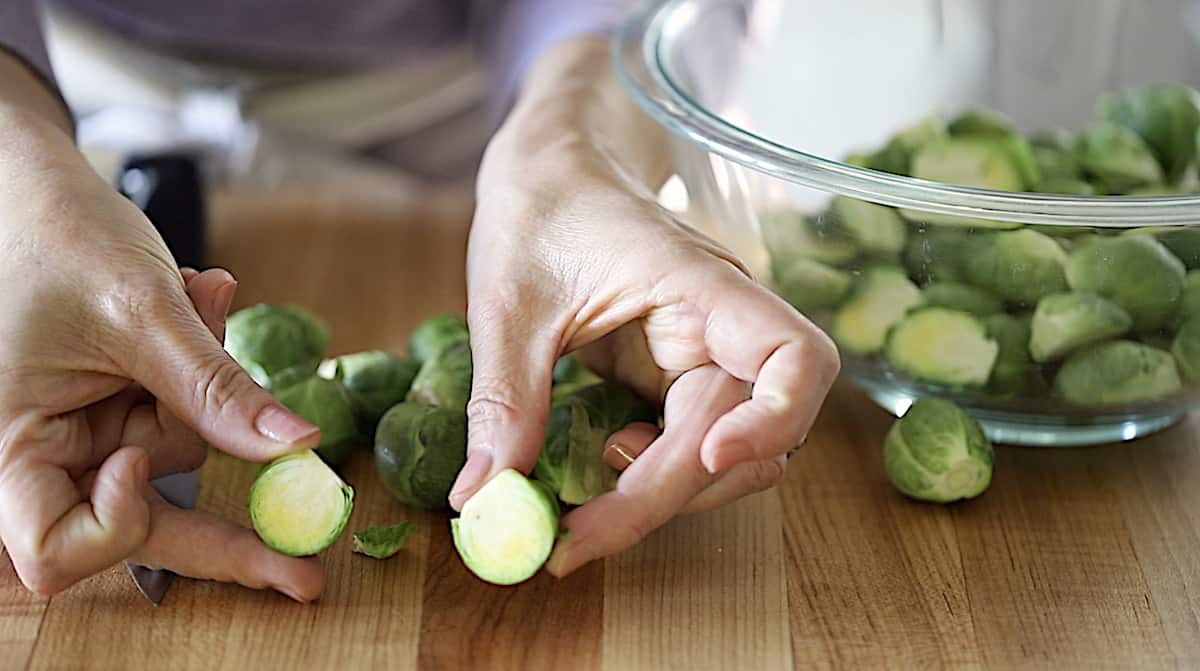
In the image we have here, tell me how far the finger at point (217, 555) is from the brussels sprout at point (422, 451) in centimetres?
14

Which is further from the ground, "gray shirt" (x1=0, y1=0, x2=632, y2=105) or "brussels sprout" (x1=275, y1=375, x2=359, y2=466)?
"brussels sprout" (x1=275, y1=375, x2=359, y2=466)

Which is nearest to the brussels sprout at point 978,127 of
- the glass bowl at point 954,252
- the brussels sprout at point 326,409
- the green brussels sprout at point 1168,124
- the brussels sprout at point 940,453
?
the glass bowl at point 954,252

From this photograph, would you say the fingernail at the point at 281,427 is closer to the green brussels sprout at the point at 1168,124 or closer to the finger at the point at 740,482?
the finger at the point at 740,482

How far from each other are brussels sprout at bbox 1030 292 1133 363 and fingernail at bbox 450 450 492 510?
0.56 meters

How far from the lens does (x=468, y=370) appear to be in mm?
1340

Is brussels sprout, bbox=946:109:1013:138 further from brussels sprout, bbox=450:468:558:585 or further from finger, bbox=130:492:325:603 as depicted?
Result: finger, bbox=130:492:325:603

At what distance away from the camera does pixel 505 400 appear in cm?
113

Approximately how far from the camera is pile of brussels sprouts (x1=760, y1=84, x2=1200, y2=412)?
129cm

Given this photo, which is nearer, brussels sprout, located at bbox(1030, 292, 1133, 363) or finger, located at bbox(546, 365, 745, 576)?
finger, located at bbox(546, 365, 745, 576)

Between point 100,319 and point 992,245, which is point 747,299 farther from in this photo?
point 100,319

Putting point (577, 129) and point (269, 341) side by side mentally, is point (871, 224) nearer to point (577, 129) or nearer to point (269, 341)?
point (577, 129)

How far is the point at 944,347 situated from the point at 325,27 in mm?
1241

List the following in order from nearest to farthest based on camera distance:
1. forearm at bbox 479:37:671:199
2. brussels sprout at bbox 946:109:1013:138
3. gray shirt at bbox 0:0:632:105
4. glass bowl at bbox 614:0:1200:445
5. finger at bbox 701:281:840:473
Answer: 1. finger at bbox 701:281:840:473
2. glass bowl at bbox 614:0:1200:445
3. forearm at bbox 479:37:671:199
4. brussels sprout at bbox 946:109:1013:138
5. gray shirt at bbox 0:0:632:105

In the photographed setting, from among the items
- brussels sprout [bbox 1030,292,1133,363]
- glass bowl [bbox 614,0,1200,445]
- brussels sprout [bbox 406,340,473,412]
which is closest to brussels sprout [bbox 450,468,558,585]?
brussels sprout [bbox 406,340,473,412]
